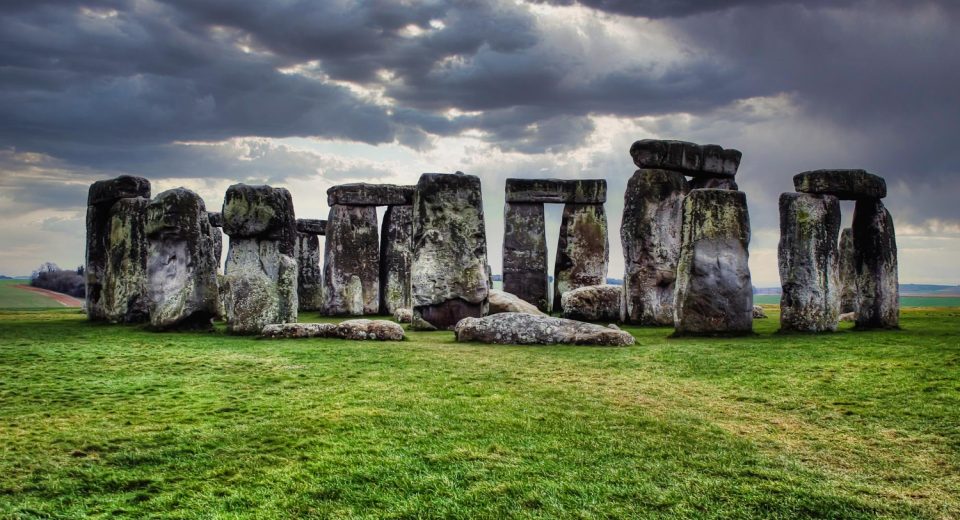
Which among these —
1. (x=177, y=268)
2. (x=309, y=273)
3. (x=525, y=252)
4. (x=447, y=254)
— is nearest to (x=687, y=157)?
(x=447, y=254)

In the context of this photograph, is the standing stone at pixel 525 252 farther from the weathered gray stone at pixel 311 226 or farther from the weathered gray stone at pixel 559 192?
the weathered gray stone at pixel 311 226

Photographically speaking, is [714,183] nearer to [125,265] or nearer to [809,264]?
[809,264]

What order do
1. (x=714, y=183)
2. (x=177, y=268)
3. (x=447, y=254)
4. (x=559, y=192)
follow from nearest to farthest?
(x=177, y=268) → (x=447, y=254) → (x=714, y=183) → (x=559, y=192)

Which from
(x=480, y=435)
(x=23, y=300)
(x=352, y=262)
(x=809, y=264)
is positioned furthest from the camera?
(x=23, y=300)

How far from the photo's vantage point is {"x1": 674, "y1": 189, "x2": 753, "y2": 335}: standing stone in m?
11.0

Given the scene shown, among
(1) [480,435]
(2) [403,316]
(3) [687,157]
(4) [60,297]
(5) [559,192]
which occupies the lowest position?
(1) [480,435]

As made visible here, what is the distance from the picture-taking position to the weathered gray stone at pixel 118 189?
15.2m

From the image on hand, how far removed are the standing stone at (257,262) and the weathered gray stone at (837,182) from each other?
27.1 feet

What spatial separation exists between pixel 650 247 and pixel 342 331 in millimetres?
6511

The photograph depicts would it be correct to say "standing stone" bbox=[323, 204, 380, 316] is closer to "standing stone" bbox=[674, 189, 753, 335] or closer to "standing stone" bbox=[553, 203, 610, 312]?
"standing stone" bbox=[553, 203, 610, 312]

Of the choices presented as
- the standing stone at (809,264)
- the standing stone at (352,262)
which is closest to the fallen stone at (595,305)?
the standing stone at (809,264)

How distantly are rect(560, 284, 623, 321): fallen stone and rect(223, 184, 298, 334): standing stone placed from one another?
19.8ft

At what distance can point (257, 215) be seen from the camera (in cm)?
1162

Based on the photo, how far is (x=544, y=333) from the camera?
1030 centimetres
